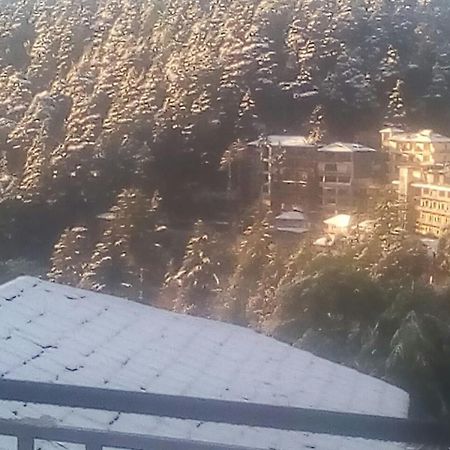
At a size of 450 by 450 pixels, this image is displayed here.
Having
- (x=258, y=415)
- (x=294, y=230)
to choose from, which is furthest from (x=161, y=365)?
(x=258, y=415)

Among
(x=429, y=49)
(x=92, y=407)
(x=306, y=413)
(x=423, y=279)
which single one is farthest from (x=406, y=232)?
(x=92, y=407)

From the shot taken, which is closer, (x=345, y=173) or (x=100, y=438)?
(x=100, y=438)

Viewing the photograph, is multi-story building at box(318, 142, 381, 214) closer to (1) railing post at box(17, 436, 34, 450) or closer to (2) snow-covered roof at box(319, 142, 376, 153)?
(2) snow-covered roof at box(319, 142, 376, 153)

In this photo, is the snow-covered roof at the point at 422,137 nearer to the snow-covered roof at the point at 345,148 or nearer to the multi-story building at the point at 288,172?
the snow-covered roof at the point at 345,148

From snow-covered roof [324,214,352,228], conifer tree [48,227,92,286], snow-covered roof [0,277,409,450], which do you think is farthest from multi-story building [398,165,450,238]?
conifer tree [48,227,92,286]

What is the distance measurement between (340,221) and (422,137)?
0.74ft

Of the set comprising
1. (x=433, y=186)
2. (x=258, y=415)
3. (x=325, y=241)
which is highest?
(x=433, y=186)

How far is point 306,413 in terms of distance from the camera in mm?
1197

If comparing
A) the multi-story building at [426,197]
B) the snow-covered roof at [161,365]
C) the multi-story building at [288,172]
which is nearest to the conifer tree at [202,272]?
the snow-covered roof at [161,365]

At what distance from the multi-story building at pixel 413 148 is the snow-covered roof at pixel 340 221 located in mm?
119

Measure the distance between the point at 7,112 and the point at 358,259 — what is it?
844mm

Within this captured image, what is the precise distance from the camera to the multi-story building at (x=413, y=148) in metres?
1.57

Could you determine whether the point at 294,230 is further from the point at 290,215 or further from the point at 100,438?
the point at 100,438

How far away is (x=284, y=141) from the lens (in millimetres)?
1649
